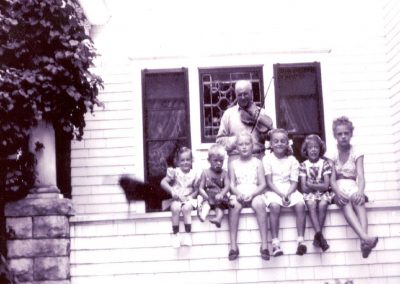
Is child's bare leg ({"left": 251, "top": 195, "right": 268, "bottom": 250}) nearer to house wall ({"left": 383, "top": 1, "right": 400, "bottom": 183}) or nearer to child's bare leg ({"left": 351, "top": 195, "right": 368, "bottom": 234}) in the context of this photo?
child's bare leg ({"left": 351, "top": 195, "right": 368, "bottom": 234})

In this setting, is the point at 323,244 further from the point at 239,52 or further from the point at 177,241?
the point at 239,52

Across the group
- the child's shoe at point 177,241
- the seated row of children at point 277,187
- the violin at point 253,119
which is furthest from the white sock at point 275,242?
the violin at point 253,119

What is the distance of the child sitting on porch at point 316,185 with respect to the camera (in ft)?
22.9

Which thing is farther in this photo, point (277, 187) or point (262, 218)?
point (277, 187)

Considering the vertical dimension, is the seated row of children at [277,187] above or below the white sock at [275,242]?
above

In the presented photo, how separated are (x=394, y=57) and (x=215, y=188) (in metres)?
3.46

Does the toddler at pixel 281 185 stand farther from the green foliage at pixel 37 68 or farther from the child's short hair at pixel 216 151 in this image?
the green foliage at pixel 37 68

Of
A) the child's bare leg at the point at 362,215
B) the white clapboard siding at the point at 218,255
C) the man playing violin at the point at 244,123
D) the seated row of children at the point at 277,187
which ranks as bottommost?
the white clapboard siding at the point at 218,255

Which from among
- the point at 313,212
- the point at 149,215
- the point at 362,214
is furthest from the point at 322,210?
the point at 149,215

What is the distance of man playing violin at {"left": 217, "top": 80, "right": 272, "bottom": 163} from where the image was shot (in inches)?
292

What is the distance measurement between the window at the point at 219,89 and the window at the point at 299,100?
0.27 metres

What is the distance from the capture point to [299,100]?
943 centimetres

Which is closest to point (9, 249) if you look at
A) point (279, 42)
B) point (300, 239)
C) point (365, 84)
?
point (300, 239)

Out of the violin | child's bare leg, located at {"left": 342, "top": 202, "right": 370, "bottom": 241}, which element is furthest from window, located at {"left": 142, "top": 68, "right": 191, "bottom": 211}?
child's bare leg, located at {"left": 342, "top": 202, "right": 370, "bottom": 241}
